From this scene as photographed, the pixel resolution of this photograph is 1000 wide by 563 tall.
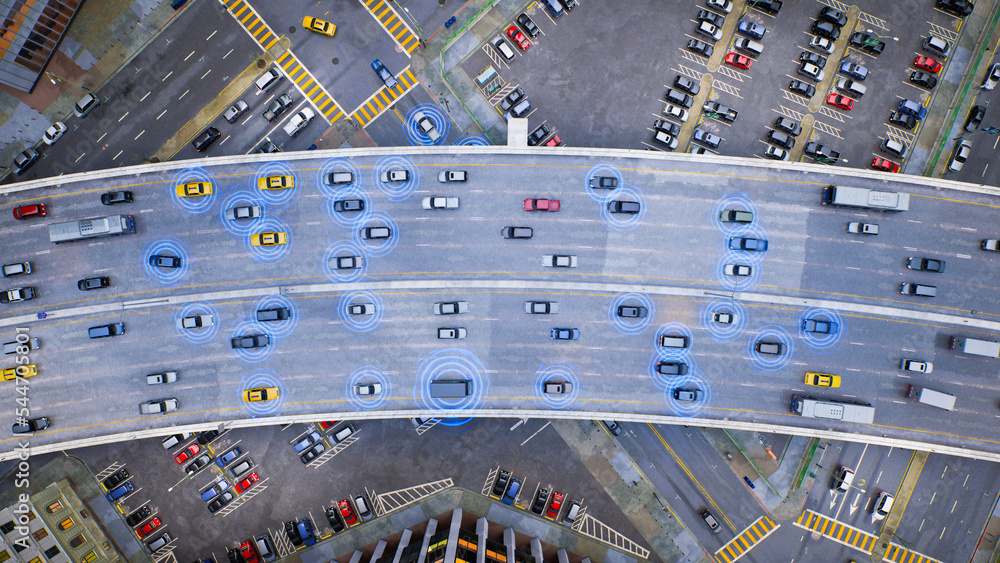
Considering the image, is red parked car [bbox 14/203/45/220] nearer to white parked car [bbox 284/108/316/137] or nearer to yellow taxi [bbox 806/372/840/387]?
white parked car [bbox 284/108/316/137]

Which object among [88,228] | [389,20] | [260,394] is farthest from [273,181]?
[389,20]

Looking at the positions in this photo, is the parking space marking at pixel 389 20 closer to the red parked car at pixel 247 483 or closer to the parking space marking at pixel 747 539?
the red parked car at pixel 247 483

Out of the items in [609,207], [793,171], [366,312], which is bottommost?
[366,312]

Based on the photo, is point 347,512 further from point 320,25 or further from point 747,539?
point 320,25

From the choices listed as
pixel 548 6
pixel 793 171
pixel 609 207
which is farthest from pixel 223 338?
pixel 793 171

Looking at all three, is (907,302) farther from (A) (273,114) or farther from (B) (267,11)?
(B) (267,11)

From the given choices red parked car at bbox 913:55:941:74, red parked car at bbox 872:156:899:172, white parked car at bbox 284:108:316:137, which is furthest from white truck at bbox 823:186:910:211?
white parked car at bbox 284:108:316:137
